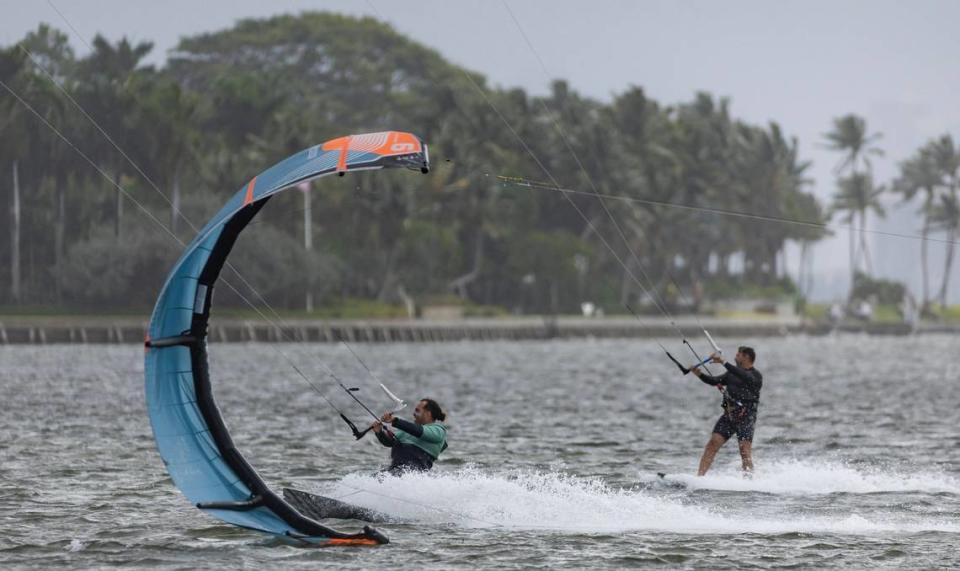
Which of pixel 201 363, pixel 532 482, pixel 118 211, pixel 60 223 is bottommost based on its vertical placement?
pixel 532 482

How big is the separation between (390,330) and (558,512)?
96.7 metres

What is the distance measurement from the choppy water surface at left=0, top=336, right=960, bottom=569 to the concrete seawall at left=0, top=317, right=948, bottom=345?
89.8 feet

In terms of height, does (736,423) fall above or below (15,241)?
below

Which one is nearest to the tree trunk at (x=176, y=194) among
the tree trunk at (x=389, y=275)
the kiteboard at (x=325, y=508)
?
the tree trunk at (x=389, y=275)

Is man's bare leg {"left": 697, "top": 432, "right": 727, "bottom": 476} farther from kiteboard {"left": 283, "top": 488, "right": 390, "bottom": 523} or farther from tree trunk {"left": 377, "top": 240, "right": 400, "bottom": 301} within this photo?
tree trunk {"left": 377, "top": 240, "right": 400, "bottom": 301}

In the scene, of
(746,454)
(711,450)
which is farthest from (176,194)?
(711,450)

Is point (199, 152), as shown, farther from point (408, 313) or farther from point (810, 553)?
point (810, 553)

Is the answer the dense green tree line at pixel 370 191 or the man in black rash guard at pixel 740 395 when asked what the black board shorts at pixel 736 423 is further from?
the dense green tree line at pixel 370 191

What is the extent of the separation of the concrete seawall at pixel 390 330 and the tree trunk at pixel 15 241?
6.43 m

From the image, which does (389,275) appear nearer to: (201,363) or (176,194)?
(176,194)

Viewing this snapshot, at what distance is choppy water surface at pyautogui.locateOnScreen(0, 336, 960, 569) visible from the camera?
63.0 ft

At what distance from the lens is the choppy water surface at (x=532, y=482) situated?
63.0ft

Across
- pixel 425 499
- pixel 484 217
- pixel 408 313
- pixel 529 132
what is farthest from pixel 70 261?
pixel 425 499

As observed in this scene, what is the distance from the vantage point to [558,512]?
21938mm
